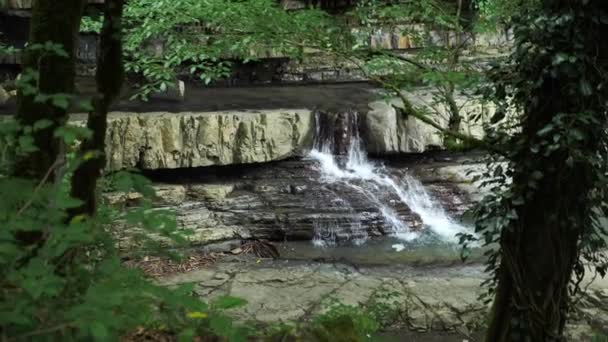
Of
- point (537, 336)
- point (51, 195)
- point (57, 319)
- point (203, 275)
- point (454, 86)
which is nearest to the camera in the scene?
point (57, 319)

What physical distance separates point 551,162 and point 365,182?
541 cm

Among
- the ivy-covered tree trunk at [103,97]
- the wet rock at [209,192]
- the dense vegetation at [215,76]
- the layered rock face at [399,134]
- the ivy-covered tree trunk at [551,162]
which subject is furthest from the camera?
the layered rock face at [399,134]

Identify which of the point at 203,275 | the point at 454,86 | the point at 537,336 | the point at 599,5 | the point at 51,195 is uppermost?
the point at 599,5

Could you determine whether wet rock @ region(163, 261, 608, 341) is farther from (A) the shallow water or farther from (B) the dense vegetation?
(B) the dense vegetation

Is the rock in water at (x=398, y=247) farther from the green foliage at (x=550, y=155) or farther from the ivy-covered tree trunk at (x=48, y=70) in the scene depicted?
the ivy-covered tree trunk at (x=48, y=70)

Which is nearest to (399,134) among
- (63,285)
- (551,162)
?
(551,162)

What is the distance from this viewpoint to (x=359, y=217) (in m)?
7.54

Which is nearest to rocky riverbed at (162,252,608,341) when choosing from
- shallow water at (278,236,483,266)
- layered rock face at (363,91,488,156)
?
shallow water at (278,236,483,266)

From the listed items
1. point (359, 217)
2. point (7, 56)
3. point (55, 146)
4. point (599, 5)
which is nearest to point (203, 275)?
point (359, 217)

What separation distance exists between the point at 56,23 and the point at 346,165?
657 centimetres

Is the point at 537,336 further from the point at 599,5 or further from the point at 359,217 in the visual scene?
the point at 359,217

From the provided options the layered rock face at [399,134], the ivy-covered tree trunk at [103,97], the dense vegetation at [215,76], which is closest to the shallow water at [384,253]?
the layered rock face at [399,134]

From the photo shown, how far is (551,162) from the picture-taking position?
2.70 metres

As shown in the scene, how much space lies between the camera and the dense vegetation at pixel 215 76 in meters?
1.27
